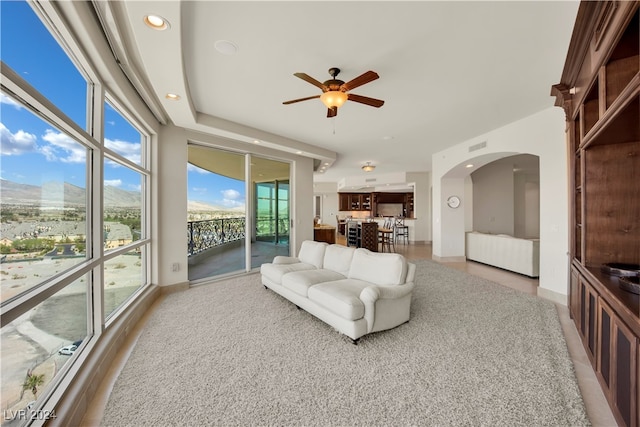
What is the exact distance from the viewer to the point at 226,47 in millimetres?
2348

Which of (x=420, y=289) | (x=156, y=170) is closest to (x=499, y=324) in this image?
(x=420, y=289)

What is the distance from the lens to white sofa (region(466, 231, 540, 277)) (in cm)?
498

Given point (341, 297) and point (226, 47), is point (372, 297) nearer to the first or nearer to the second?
point (341, 297)

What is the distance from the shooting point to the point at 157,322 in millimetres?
3031

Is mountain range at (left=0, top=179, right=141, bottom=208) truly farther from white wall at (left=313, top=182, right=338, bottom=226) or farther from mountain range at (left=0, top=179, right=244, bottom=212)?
white wall at (left=313, top=182, right=338, bottom=226)

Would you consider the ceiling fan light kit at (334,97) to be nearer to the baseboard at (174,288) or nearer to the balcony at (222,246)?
the balcony at (222,246)

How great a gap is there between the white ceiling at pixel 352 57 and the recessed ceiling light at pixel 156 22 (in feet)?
0.16

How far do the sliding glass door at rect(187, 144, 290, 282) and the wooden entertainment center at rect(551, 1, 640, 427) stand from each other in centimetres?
480

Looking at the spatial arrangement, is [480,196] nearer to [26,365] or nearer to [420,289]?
[420,289]

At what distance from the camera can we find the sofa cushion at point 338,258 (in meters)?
3.58

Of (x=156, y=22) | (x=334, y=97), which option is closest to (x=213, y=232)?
(x=334, y=97)

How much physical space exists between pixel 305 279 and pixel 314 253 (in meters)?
0.95

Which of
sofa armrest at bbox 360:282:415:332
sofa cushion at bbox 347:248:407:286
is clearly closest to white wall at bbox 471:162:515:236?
sofa cushion at bbox 347:248:407:286

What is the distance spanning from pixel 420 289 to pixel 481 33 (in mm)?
3573
